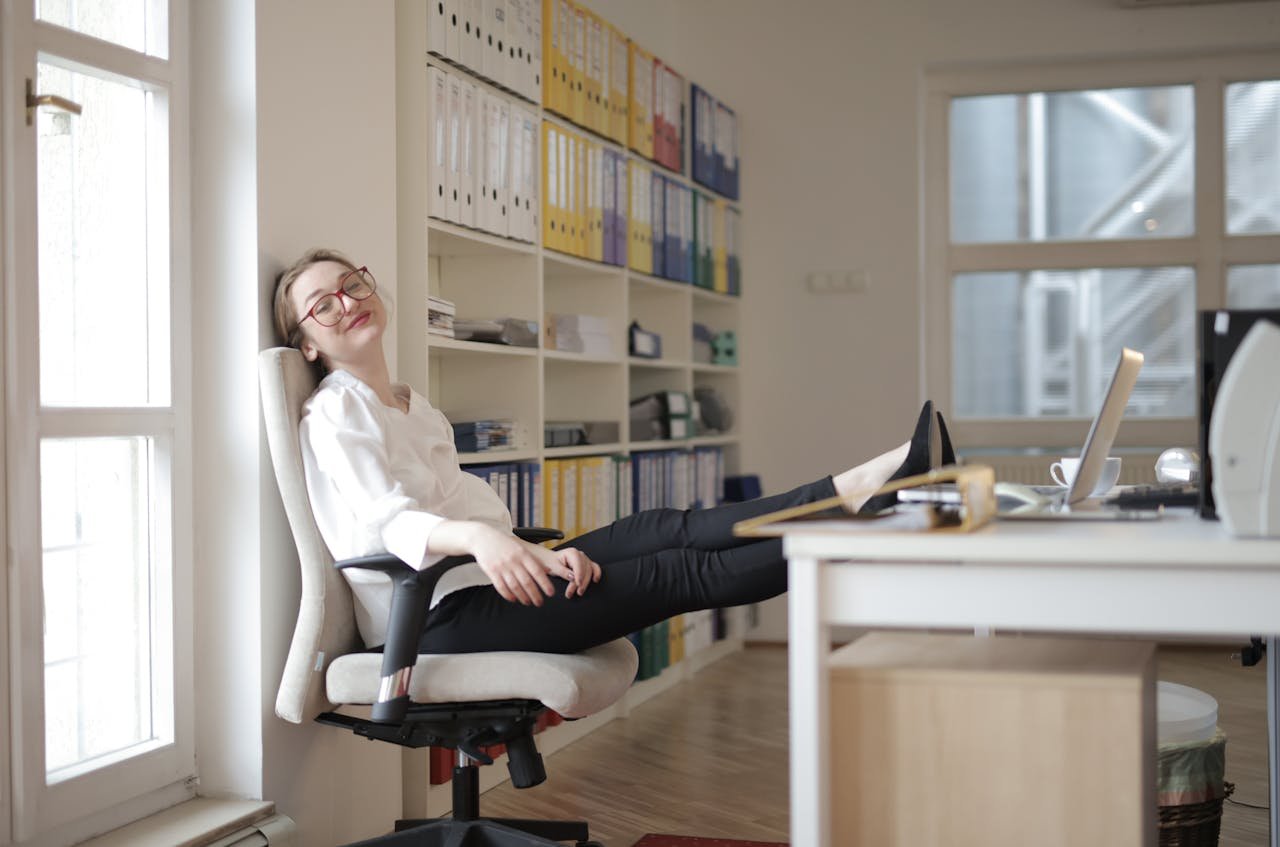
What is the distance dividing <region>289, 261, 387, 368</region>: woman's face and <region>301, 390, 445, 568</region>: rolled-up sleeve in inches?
5.9

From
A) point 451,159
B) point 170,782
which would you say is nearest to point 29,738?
point 170,782

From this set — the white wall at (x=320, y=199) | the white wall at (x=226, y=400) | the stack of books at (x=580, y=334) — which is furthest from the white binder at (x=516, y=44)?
the white wall at (x=226, y=400)

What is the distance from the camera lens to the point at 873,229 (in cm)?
548

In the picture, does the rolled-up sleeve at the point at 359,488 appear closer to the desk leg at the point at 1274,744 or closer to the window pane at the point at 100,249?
the window pane at the point at 100,249

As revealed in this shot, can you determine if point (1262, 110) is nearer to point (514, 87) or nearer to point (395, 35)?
point (514, 87)

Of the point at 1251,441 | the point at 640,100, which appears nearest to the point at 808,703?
the point at 1251,441

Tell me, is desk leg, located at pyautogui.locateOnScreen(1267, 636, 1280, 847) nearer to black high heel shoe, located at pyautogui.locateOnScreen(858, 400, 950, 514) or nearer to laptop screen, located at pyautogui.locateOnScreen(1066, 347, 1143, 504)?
laptop screen, located at pyautogui.locateOnScreen(1066, 347, 1143, 504)

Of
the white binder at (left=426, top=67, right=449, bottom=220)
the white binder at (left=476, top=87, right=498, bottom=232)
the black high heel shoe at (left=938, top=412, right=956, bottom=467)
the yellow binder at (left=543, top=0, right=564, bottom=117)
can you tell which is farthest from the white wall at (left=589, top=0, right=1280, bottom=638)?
the black high heel shoe at (left=938, top=412, right=956, bottom=467)

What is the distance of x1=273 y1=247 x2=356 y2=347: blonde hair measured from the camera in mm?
2453

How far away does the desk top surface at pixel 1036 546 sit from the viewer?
1.51 m

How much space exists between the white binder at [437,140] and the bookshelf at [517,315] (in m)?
0.01

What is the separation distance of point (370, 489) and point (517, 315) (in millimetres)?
1422

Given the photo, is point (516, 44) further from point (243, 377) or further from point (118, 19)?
point (243, 377)

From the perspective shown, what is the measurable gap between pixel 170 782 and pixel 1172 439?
4.30 m
